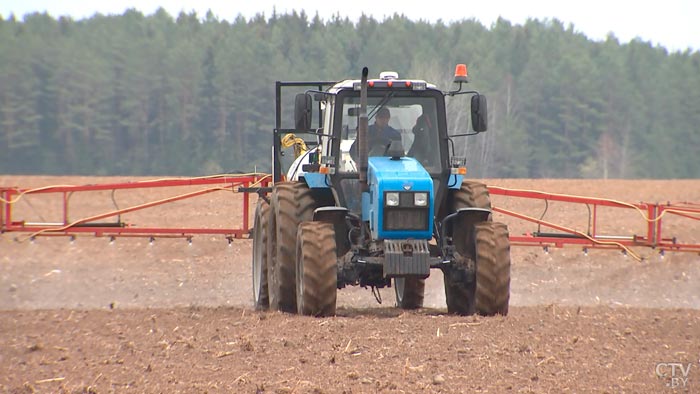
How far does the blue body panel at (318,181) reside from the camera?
41.0 feet

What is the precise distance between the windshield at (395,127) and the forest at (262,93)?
46.3 metres

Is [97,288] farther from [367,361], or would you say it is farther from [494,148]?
[494,148]

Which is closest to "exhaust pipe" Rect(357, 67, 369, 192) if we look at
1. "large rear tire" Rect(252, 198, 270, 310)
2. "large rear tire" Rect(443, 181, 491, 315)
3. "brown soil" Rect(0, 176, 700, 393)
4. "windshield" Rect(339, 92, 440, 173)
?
"windshield" Rect(339, 92, 440, 173)

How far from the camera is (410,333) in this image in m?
10.1

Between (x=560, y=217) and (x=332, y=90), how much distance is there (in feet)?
51.7

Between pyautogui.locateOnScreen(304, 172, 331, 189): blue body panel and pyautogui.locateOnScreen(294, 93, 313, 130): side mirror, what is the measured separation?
62 centimetres

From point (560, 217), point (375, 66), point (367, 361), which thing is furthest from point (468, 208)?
point (375, 66)

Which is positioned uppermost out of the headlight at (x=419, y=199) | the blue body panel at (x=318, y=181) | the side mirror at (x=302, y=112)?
the side mirror at (x=302, y=112)

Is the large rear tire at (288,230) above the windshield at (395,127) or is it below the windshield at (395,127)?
below

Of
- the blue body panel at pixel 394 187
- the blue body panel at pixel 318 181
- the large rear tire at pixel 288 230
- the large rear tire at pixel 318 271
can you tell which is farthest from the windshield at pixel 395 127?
the large rear tire at pixel 318 271

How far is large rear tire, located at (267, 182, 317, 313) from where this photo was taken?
12203 mm

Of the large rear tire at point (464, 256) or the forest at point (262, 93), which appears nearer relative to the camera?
the large rear tire at point (464, 256)

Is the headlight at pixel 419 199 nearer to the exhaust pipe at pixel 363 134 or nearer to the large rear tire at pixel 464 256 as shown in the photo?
the exhaust pipe at pixel 363 134

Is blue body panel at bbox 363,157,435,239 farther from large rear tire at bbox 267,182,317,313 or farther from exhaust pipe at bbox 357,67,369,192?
large rear tire at bbox 267,182,317,313
